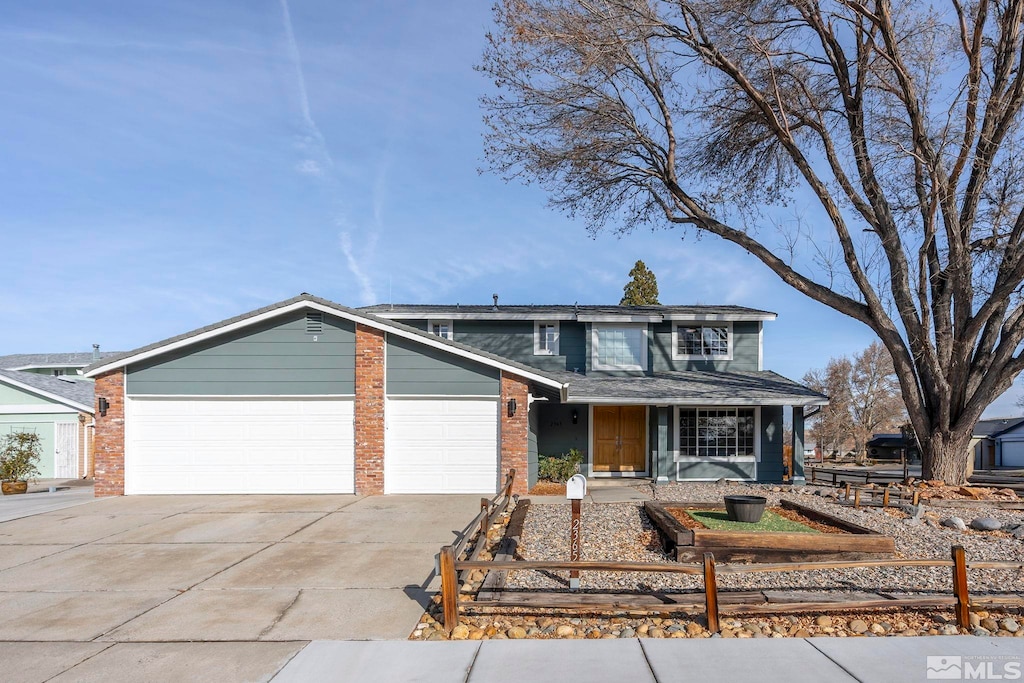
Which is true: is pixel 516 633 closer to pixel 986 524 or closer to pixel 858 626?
pixel 858 626

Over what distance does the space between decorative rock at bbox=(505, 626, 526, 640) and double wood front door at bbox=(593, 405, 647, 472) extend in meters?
12.2

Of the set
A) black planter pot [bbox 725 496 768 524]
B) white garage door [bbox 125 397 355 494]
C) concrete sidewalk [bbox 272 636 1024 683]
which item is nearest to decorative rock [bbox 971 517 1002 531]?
black planter pot [bbox 725 496 768 524]

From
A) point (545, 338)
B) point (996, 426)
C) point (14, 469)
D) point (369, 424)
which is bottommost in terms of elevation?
point (996, 426)

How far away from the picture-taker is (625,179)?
57.6 feet

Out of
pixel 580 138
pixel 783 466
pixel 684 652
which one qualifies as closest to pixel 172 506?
pixel 684 652

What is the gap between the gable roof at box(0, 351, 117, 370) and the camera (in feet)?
112

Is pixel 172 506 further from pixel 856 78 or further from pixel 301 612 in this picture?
pixel 856 78

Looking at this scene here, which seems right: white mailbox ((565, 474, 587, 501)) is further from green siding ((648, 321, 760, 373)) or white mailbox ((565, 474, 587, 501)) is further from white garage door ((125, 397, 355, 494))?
green siding ((648, 321, 760, 373))

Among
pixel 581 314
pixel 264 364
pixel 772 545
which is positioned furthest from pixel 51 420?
pixel 772 545

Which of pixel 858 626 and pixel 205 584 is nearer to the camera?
pixel 858 626

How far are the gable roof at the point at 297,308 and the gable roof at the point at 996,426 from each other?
38.1 meters

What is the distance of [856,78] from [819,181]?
2.76 m

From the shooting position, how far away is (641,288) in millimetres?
34938

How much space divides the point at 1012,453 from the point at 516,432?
38.5m
